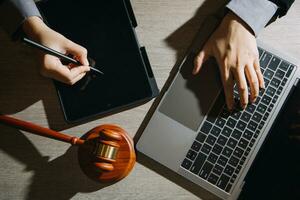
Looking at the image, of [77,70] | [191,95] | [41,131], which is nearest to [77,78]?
[77,70]

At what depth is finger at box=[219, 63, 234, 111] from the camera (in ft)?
2.36

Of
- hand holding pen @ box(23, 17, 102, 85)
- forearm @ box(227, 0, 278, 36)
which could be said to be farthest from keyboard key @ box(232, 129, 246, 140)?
hand holding pen @ box(23, 17, 102, 85)

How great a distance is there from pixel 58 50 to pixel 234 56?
367 mm

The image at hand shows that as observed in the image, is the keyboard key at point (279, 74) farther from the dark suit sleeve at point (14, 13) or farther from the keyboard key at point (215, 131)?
the dark suit sleeve at point (14, 13)

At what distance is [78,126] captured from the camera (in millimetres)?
770

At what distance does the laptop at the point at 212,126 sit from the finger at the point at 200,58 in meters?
0.02

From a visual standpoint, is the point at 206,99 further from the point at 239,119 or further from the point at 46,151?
the point at 46,151

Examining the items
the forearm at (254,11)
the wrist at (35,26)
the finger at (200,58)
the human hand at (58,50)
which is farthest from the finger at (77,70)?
the forearm at (254,11)

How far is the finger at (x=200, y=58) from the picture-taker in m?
0.74

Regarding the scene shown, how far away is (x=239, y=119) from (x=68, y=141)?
0.35 m

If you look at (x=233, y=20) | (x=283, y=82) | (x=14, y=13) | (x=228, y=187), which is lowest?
(x=228, y=187)

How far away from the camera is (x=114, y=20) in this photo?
29.8 inches

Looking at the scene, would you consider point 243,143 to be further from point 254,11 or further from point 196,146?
point 254,11

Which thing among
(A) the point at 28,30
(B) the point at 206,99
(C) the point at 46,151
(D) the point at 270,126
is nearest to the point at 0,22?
(A) the point at 28,30
